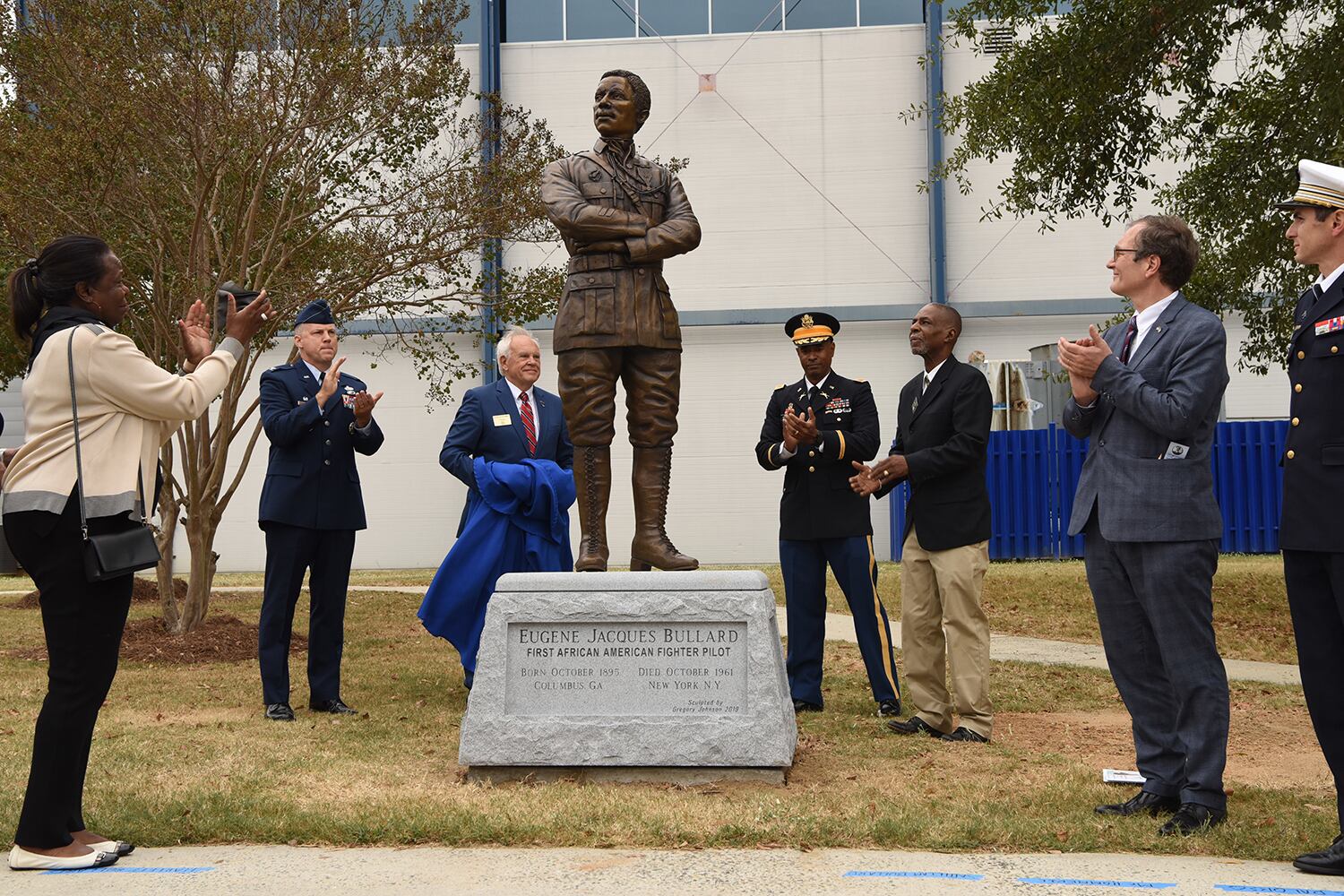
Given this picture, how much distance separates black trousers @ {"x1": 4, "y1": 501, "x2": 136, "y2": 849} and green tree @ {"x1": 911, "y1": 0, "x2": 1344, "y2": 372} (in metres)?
8.78

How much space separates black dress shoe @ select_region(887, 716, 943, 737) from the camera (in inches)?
263

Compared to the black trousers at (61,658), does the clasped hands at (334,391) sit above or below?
above

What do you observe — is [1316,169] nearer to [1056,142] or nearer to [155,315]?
[1056,142]

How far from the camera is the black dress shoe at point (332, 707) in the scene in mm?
7387

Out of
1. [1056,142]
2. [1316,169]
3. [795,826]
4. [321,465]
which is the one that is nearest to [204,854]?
[795,826]

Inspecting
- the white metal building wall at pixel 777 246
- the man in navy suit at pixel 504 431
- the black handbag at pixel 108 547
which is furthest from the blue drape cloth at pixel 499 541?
the white metal building wall at pixel 777 246

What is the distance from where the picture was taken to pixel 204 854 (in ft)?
14.3

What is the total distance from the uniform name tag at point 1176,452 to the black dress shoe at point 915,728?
244 cm

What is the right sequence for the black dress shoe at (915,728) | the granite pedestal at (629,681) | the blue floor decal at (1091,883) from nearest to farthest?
the blue floor decal at (1091,883)
the granite pedestal at (629,681)
the black dress shoe at (915,728)

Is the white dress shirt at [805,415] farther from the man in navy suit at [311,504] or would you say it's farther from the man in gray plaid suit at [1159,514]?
the man in navy suit at [311,504]

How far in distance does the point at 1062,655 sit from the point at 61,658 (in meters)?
7.82

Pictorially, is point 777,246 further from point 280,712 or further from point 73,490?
point 73,490

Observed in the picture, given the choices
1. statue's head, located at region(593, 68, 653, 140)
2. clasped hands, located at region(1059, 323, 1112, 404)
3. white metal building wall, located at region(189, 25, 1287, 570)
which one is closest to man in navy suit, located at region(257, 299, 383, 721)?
statue's head, located at region(593, 68, 653, 140)

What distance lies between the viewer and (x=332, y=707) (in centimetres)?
743
